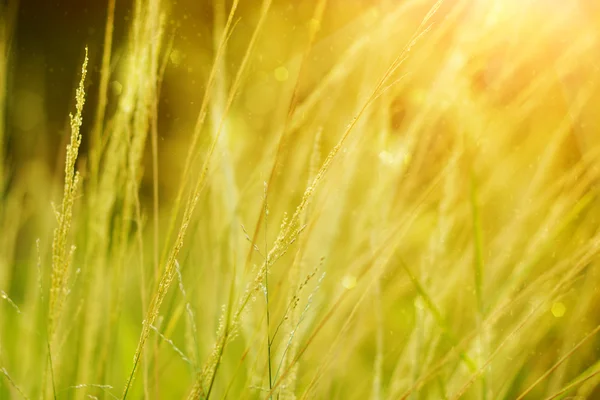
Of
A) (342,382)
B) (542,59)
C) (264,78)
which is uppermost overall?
(264,78)

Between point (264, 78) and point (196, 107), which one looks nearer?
point (196, 107)

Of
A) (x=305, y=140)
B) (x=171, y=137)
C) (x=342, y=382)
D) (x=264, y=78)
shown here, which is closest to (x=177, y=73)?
(x=171, y=137)

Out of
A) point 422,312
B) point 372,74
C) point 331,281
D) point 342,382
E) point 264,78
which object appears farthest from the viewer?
point 264,78

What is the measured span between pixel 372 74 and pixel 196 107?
34 centimetres

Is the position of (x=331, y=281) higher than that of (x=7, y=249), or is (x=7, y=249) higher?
(x=7, y=249)

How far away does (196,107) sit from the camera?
3.76 ft

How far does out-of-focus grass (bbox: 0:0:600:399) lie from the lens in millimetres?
627

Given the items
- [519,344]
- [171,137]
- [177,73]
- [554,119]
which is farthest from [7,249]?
[554,119]

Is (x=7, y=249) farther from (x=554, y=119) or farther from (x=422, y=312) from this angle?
(x=554, y=119)

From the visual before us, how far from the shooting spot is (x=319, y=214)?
25.9 inches

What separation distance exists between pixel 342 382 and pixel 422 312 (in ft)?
0.73

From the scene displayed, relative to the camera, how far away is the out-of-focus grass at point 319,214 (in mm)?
627

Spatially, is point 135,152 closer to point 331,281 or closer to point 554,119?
point 331,281

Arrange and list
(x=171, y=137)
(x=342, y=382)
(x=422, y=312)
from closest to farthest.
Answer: (x=422, y=312), (x=342, y=382), (x=171, y=137)
